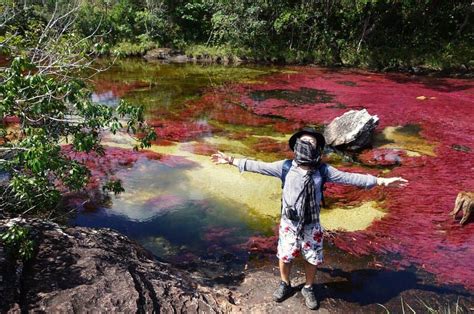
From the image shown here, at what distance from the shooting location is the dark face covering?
338 cm

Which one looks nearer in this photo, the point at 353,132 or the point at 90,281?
the point at 90,281

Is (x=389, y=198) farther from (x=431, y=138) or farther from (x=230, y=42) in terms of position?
(x=230, y=42)

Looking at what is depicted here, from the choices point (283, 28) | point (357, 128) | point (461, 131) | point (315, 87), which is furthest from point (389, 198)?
point (283, 28)

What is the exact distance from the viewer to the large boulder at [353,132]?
871cm

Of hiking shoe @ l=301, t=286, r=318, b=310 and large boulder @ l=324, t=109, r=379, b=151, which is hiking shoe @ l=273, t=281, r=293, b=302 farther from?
large boulder @ l=324, t=109, r=379, b=151

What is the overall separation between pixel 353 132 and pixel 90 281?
6678 mm

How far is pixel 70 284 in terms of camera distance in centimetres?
325

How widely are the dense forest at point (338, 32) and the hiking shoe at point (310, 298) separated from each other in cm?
1630

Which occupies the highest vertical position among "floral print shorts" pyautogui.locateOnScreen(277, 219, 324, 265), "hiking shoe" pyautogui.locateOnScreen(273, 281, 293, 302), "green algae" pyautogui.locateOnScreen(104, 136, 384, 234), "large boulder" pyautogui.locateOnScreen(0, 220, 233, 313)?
"floral print shorts" pyautogui.locateOnScreen(277, 219, 324, 265)

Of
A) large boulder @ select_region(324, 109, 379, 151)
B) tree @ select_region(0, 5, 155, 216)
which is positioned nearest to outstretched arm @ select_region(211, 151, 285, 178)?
tree @ select_region(0, 5, 155, 216)

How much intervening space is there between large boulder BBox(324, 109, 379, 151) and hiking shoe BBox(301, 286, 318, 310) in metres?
5.31

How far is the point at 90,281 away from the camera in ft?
10.9

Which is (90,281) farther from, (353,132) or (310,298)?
(353,132)

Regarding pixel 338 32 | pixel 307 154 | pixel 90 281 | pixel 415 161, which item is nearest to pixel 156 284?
pixel 90 281
